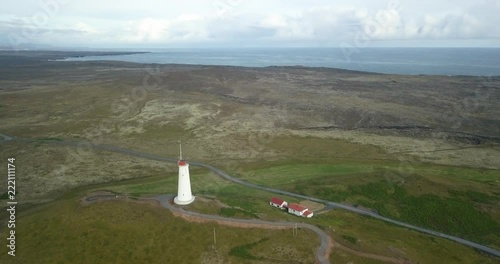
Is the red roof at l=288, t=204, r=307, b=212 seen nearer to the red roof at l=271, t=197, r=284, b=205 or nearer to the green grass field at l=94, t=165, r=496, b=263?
the green grass field at l=94, t=165, r=496, b=263

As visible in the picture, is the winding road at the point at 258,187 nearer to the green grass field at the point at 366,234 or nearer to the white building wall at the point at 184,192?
the green grass field at the point at 366,234

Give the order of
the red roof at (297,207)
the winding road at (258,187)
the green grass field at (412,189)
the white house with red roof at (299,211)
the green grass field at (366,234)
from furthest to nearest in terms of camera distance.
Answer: the green grass field at (412,189) < the red roof at (297,207) < the white house with red roof at (299,211) < the winding road at (258,187) < the green grass field at (366,234)

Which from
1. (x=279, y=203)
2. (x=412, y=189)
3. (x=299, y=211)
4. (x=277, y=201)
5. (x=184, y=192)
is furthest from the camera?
(x=412, y=189)

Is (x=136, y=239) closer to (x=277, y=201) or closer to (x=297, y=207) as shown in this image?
(x=297, y=207)

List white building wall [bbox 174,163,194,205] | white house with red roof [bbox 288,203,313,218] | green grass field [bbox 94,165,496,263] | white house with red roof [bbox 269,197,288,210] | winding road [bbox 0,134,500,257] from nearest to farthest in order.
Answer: green grass field [bbox 94,165,496,263]
white building wall [bbox 174,163,194,205]
winding road [bbox 0,134,500,257]
white house with red roof [bbox 288,203,313,218]
white house with red roof [bbox 269,197,288,210]

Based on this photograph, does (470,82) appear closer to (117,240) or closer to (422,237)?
(422,237)

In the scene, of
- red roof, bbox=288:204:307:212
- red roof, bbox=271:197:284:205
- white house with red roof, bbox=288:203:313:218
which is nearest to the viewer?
white house with red roof, bbox=288:203:313:218

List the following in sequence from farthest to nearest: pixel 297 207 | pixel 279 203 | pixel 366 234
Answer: pixel 279 203 < pixel 297 207 < pixel 366 234

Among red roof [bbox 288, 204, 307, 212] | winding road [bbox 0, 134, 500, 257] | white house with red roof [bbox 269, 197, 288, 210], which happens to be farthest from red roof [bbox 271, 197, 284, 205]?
winding road [bbox 0, 134, 500, 257]

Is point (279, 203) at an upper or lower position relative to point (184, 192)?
lower

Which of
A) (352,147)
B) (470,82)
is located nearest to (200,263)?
(352,147)

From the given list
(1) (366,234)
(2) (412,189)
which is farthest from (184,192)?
(2) (412,189)

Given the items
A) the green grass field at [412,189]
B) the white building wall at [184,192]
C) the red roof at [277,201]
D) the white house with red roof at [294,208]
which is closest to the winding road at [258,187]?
the green grass field at [412,189]
